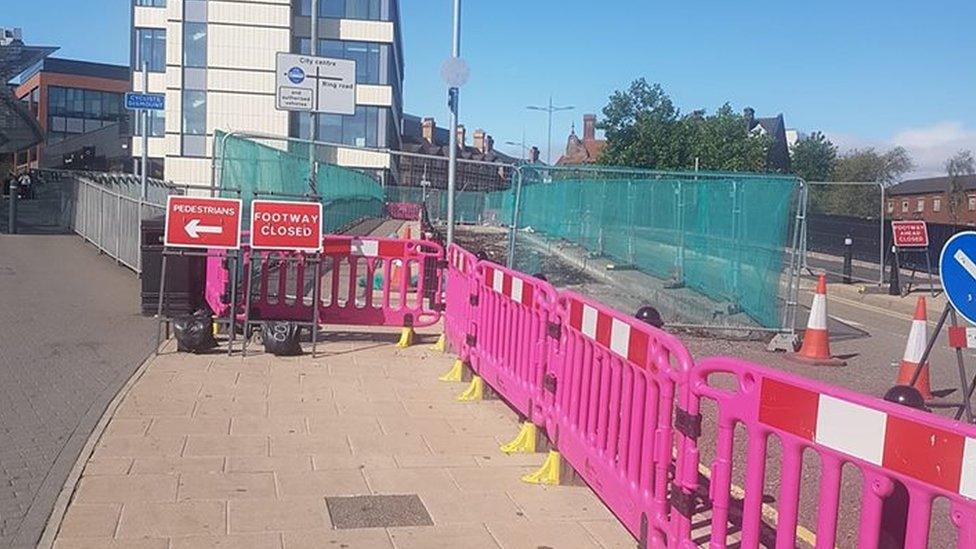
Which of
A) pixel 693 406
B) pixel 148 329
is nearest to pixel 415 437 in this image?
pixel 693 406

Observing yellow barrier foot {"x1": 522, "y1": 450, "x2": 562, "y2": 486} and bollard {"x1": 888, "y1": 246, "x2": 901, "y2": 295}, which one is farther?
bollard {"x1": 888, "y1": 246, "x2": 901, "y2": 295}

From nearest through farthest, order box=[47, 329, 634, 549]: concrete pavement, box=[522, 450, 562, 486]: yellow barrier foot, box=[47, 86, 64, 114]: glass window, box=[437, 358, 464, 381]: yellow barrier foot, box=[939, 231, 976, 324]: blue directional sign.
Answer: box=[47, 329, 634, 549]: concrete pavement, box=[522, 450, 562, 486]: yellow barrier foot, box=[939, 231, 976, 324]: blue directional sign, box=[437, 358, 464, 381]: yellow barrier foot, box=[47, 86, 64, 114]: glass window

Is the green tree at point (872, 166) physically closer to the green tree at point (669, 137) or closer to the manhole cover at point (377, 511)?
the green tree at point (669, 137)

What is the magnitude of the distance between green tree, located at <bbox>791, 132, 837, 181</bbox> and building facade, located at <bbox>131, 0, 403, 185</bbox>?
31.9 meters

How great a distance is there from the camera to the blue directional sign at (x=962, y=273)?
5.91 meters

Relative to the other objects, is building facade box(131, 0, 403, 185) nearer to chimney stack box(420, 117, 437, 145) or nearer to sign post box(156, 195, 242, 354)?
sign post box(156, 195, 242, 354)

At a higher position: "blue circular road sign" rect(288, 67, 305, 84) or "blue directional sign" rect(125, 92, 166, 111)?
"blue circular road sign" rect(288, 67, 305, 84)

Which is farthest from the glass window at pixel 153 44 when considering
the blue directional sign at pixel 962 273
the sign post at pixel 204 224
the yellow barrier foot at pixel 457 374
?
the blue directional sign at pixel 962 273

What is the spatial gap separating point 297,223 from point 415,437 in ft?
12.6

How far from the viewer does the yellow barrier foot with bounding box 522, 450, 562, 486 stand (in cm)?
573

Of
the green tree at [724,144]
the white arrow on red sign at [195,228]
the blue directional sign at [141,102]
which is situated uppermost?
the green tree at [724,144]

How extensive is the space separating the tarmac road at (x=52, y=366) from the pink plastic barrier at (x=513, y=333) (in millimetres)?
2955

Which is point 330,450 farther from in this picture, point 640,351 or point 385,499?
point 640,351

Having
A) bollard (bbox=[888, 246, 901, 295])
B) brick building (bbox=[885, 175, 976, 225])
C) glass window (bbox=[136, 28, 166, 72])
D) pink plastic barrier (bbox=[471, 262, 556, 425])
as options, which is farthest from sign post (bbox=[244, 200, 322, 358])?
A: brick building (bbox=[885, 175, 976, 225])
